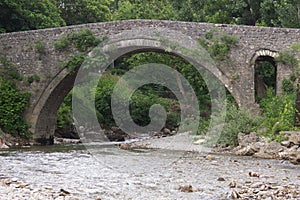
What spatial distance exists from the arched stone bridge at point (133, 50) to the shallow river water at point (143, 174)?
5.12 metres

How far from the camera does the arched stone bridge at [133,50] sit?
52.1ft

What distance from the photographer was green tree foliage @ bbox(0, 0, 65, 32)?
65.1 feet

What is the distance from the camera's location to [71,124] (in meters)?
22.8

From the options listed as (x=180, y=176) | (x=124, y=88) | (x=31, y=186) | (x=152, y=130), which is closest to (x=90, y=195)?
(x=31, y=186)

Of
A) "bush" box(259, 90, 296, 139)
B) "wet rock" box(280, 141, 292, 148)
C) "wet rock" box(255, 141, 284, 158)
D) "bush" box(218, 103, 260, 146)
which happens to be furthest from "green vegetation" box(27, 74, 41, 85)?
"wet rock" box(280, 141, 292, 148)

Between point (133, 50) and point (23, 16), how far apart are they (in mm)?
6237

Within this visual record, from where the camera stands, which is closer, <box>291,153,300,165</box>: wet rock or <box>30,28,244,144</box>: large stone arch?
<box>291,153,300,165</box>: wet rock

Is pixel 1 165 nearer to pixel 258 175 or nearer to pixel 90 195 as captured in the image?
pixel 90 195

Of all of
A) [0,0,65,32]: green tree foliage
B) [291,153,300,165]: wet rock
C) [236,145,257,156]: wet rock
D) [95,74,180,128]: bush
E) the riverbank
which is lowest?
the riverbank

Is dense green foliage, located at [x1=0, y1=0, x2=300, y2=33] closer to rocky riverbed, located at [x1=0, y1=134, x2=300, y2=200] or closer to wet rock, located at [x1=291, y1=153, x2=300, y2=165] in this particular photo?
rocky riverbed, located at [x1=0, y1=134, x2=300, y2=200]

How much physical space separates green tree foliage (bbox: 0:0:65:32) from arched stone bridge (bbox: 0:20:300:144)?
8.42 feet

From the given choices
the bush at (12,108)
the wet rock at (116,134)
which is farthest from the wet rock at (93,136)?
the bush at (12,108)

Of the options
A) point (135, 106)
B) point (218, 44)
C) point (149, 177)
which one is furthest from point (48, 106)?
point (149, 177)

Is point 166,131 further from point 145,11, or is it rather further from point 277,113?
point 277,113
